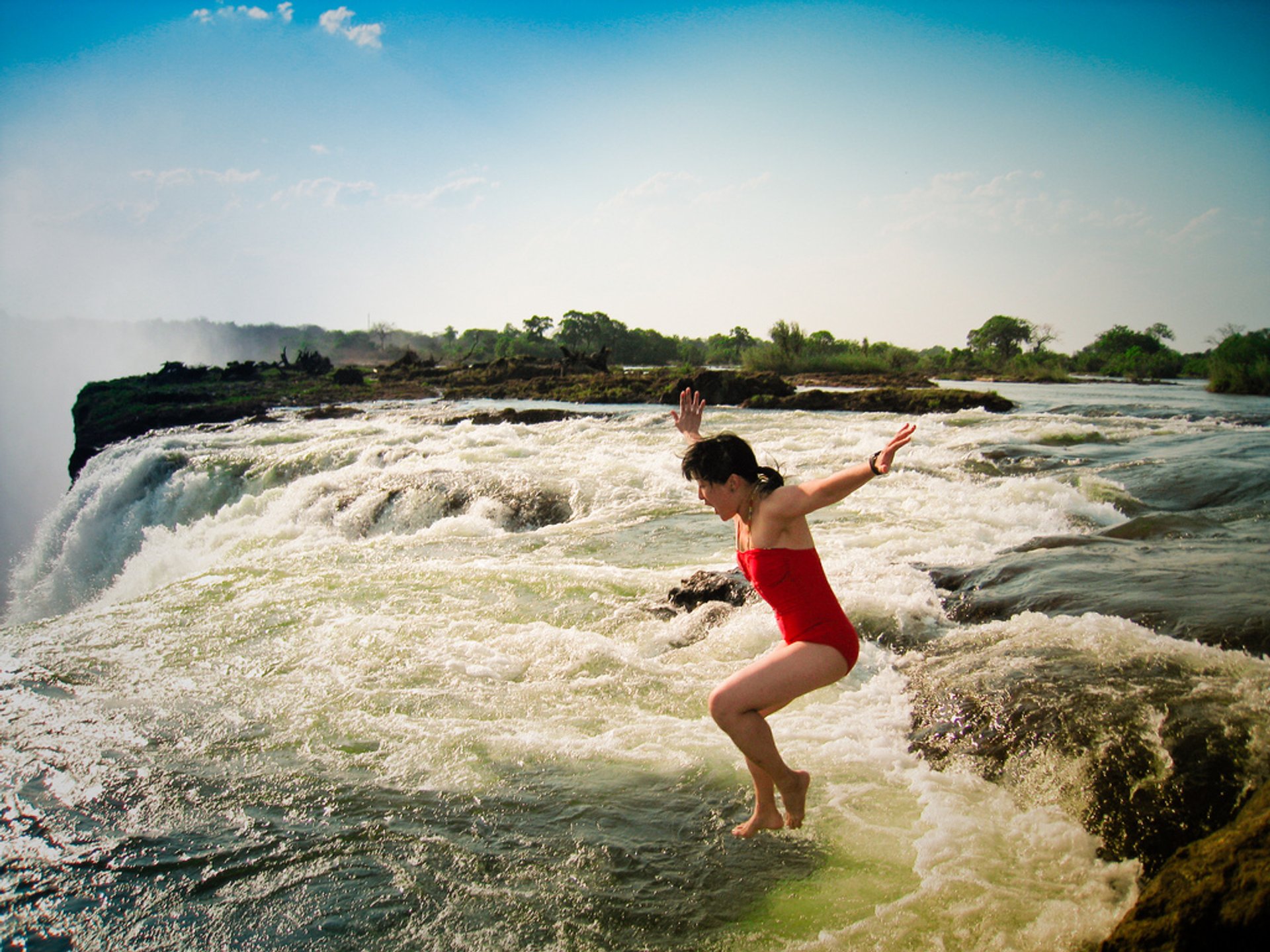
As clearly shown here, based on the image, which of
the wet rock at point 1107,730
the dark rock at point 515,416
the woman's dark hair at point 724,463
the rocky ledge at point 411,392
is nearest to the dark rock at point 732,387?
the rocky ledge at point 411,392

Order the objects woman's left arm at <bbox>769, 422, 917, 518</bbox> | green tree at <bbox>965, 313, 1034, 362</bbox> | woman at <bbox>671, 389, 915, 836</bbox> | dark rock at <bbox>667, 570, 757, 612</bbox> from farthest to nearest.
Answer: green tree at <bbox>965, 313, 1034, 362</bbox>
dark rock at <bbox>667, 570, 757, 612</bbox>
woman at <bbox>671, 389, 915, 836</bbox>
woman's left arm at <bbox>769, 422, 917, 518</bbox>

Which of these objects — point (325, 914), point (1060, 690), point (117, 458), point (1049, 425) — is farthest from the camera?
point (117, 458)

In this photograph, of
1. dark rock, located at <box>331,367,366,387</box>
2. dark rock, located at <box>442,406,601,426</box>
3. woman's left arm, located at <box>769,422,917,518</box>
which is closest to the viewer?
woman's left arm, located at <box>769,422,917,518</box>

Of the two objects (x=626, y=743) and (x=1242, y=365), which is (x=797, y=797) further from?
(x=1242, y=365)

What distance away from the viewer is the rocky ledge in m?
25.5

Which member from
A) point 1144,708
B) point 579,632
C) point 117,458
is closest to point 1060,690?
point 1144,708

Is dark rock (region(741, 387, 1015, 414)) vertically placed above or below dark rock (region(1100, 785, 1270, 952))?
above

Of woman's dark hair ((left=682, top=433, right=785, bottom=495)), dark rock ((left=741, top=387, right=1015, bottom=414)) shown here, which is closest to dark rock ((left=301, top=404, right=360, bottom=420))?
dark rock ((left=741, top=387, right=1015, bottom=414))

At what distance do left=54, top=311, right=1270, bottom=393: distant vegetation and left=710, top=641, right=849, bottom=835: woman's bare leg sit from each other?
30784 millimetres

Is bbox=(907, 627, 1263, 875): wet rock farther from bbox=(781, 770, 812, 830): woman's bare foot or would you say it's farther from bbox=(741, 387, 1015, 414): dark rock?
bbox=(741, 387, 1015, 414): dark rock

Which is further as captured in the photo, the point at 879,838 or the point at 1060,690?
the point at 1060,690

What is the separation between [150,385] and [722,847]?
39.6 m

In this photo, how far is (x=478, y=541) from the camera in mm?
10664

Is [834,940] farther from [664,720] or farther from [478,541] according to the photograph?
[478,541]
